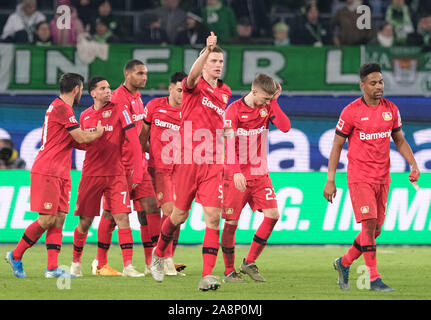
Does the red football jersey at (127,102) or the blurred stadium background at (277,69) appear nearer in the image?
the red football jersey at (127,102)

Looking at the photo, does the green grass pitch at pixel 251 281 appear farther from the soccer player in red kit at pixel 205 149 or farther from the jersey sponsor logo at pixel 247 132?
the jersey sponsor logo at pixel 247 132

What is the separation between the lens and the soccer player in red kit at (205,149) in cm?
829

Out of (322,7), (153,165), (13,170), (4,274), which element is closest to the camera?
(4,274)

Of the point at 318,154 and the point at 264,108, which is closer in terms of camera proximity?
the point at 264,108

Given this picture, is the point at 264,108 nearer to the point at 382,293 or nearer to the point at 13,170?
the point at 382,293

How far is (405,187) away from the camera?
538 inches

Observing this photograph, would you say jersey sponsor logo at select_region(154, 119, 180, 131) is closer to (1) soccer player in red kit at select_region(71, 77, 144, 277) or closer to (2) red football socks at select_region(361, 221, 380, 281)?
(1) soccer player in red kit at select_region(71, 77, 144, 277)

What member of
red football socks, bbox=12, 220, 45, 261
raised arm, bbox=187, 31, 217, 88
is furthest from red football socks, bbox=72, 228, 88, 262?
raised arm, bbox=187, 31, 217, 88

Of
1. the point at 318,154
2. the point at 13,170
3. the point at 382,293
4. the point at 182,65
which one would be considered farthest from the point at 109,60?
the point at 382,293

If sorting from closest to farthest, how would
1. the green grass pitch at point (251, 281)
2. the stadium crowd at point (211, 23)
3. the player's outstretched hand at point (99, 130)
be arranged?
1. the green grass pitch at point (251, 281)
2. the player's outstretched hand at point (99, 130)
3. the stadium crowd at point (211, 23)

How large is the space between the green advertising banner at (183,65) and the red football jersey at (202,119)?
6350mm

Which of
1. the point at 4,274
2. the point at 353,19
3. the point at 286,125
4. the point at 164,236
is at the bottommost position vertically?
the point at 4,274

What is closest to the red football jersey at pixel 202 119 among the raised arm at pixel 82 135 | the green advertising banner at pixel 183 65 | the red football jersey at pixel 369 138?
the raised arm at pixel 82 135

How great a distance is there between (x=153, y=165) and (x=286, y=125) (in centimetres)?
186
